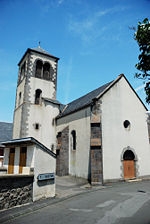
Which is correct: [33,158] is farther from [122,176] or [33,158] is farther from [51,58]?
[51,58]

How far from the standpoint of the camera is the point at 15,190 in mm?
7562

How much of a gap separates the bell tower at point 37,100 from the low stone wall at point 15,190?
11929mm

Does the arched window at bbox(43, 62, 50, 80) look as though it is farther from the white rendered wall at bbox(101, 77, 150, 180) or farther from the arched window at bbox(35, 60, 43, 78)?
the white rendered wall at bbox(101, 77, 150, 180)

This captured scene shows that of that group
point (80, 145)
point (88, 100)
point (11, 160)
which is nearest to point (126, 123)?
point (88, 100)

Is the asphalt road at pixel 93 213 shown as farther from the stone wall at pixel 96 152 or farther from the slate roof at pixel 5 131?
the slate roof at pixel 5 131

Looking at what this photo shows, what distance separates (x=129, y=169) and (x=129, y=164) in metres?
0.44

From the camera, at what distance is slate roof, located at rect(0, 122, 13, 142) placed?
23611mm

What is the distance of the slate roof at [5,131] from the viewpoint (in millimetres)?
23611

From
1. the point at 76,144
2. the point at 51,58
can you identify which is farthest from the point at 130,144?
the point at 51,58

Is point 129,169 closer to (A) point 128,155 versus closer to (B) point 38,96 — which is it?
(A) point 128,155

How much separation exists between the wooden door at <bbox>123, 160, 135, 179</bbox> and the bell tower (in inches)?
362

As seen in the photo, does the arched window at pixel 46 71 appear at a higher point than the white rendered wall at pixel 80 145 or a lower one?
higher

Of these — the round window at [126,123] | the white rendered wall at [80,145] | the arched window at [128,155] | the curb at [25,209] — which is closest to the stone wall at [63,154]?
the white rendered wall at [80,145]

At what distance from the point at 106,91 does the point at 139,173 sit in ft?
27.1
